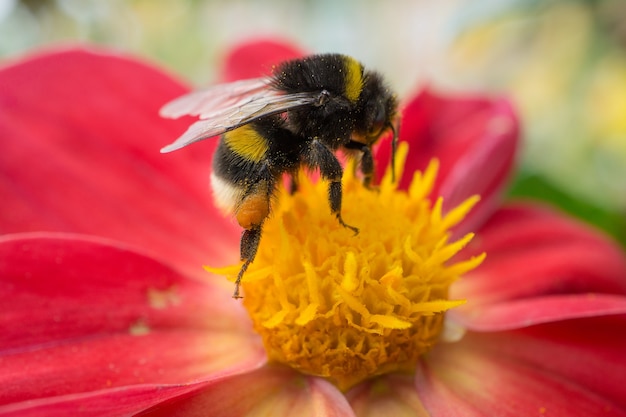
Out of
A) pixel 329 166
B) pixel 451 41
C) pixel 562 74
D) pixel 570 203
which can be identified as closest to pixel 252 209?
pixel 329 166

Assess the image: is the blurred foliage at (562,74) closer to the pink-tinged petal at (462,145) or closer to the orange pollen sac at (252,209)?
the pink-tinged petal at (462,145)

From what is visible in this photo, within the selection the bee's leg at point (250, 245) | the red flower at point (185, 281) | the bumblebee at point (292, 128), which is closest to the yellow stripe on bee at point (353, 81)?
the bumblebee at point (292, 128)

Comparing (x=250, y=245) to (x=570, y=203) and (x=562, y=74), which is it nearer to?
(x=570, y=203)

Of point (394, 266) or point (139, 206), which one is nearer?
point (394, 266)

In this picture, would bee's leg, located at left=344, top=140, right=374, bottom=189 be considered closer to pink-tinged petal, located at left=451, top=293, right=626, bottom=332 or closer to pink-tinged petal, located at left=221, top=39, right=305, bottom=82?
pink-tinged petal, located at left=451, top=293, right=626, bottom=332

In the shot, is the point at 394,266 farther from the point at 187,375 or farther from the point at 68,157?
the point at 68,157

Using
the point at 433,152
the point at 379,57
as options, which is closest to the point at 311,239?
the point at 433,152

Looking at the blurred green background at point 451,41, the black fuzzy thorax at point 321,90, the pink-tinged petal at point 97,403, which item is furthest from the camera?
the blurred green background at point 451,41

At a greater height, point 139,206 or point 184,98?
point 184,98
